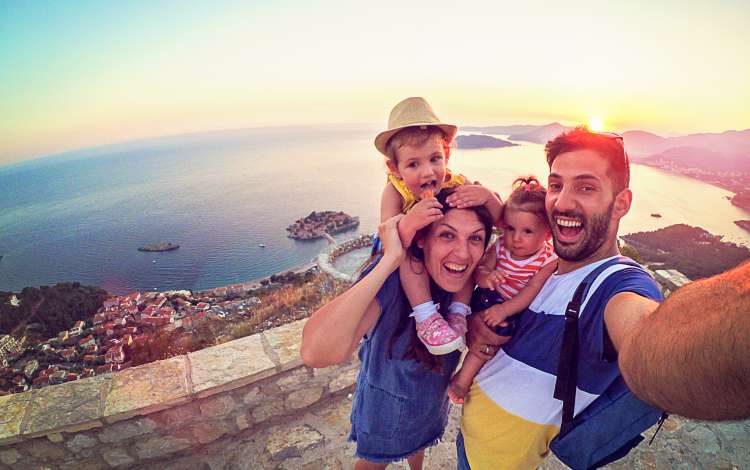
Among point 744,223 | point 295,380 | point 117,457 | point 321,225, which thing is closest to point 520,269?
point 295,380

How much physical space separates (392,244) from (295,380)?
2.15m

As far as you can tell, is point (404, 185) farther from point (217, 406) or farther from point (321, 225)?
point (321, 225)

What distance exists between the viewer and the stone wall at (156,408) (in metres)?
2.53

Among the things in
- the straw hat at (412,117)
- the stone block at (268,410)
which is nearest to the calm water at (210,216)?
the stone block at (268,410)

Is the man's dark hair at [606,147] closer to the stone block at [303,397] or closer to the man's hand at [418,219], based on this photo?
the man's hand at [418,219]

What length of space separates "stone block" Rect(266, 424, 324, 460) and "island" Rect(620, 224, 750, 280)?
28598 mm

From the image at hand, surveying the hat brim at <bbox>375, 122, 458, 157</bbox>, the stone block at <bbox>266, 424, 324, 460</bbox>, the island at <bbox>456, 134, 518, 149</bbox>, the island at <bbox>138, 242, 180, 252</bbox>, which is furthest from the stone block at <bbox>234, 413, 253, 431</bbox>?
the island at <bbox>456, 134, 518, 149</bbox>

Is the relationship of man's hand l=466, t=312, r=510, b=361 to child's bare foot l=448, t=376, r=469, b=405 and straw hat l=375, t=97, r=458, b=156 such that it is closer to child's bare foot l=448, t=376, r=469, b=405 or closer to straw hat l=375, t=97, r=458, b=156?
child's bare foot l=448, t=376, r=469, b=405

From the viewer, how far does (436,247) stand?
1.76 meters

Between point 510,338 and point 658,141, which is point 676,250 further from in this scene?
point 658,141

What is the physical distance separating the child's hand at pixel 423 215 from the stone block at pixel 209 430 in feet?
8.64

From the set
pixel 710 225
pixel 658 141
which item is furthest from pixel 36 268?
pixel 658 141

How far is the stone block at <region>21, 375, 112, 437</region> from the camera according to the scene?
97.3 inches

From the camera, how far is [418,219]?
168 centimetres
